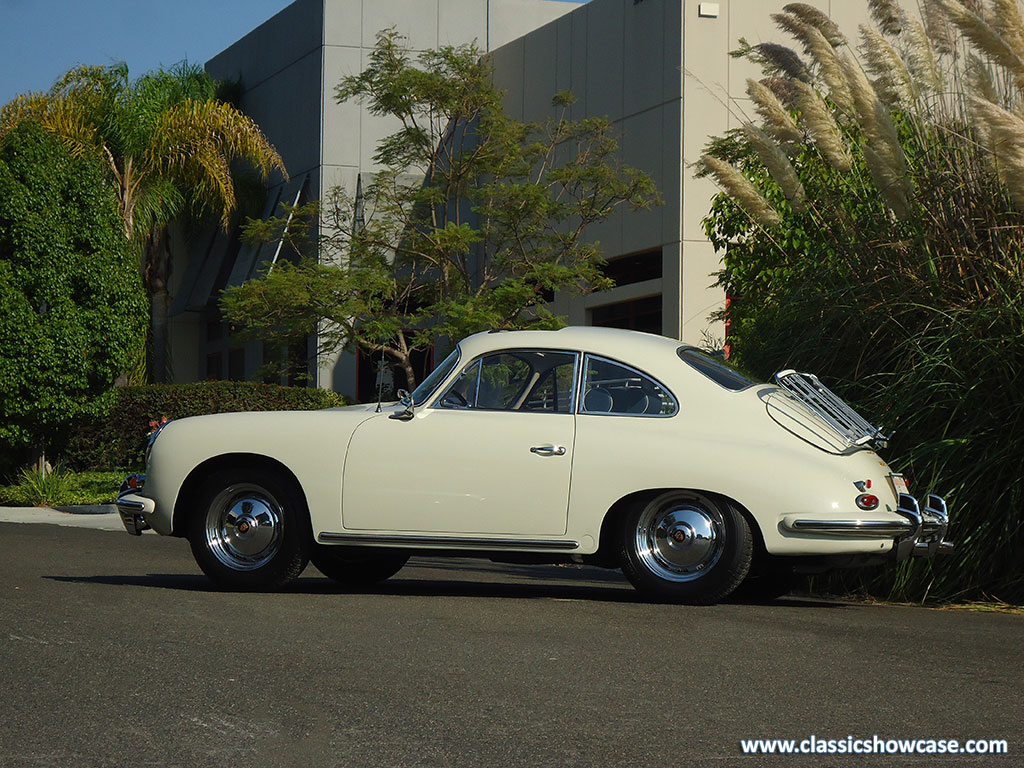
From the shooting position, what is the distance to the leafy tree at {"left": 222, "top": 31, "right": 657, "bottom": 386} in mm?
21750

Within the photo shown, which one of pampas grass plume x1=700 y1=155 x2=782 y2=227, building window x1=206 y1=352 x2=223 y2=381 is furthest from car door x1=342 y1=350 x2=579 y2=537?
building window x1=206 y1=352 x2=223 y2=381

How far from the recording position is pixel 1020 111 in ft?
29.7

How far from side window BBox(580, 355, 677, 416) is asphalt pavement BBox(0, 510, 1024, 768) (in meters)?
1.11

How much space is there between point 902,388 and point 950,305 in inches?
25.8

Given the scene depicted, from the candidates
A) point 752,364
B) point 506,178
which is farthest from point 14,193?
point 752,364

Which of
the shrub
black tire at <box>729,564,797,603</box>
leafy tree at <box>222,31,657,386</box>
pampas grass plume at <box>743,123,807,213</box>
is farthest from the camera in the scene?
leafy tree at <box>222,31,657,386</box>

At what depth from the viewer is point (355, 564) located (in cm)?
939

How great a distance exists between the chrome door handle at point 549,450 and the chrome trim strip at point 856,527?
4.47 feet

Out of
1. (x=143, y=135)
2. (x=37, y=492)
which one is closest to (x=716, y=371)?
(x=37, y=492)

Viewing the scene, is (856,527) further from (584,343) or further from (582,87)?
(582,87)

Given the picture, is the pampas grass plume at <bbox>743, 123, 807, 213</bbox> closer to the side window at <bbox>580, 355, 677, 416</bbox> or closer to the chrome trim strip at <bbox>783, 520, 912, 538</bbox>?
the side window at <bbox>580, 355, 677, 416</bbox>

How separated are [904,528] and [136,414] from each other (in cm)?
1878

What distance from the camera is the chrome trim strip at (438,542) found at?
8062 millimetres

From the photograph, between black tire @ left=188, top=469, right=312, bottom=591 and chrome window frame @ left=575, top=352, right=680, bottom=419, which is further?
black tire @ left=188, top=469, right=312, bottom=591
